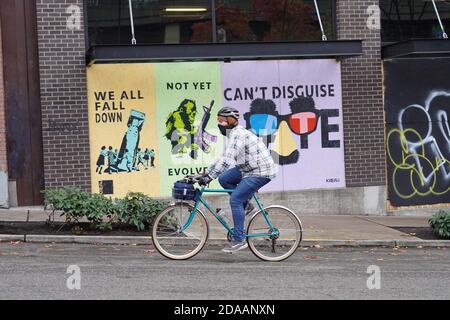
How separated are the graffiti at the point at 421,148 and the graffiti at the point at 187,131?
372 cm

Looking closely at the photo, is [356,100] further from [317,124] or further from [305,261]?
[305,261]

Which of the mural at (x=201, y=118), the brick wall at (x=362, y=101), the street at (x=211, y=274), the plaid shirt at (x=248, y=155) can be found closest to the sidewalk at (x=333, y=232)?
the street at (x=211, y=274)

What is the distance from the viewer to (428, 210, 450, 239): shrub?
444 inches

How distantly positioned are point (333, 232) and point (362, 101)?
366cm

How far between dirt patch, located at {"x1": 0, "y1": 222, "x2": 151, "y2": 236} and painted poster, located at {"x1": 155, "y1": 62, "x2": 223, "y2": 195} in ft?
9.23

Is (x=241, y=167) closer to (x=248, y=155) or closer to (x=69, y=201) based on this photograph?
(x=248, y=155)

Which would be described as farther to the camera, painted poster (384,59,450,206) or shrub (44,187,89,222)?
painted poster (384,59,450,206)

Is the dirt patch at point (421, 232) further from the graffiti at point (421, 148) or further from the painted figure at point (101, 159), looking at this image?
the painted figure at point (101, 159)

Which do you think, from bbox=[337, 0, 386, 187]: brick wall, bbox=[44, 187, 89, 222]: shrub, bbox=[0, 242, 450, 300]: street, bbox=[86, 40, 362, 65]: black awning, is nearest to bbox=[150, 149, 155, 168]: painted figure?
bbox=[86, 40, 362, 65]: black awning

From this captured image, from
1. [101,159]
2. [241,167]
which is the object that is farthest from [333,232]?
[101,159]

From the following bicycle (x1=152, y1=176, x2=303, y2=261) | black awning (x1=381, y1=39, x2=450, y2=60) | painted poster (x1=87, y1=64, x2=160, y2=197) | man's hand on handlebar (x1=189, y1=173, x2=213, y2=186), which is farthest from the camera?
black awning (x1=381, y1=39, x2=450, y2=60)

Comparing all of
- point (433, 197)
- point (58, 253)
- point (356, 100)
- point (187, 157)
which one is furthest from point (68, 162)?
point (433, 197)

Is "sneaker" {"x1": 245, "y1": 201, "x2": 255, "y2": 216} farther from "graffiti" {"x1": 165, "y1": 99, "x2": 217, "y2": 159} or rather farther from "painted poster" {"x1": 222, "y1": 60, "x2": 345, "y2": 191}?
"painted poster" {"x1": 222, "y1": 60, "x2": 345, "y2": 191}

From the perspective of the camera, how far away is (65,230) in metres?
10.5
